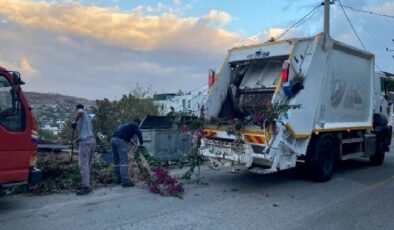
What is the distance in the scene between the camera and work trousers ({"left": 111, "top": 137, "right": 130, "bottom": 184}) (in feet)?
28.5

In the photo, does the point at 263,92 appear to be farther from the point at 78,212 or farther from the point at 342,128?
the point at 78,212

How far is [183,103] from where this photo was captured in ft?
40.3

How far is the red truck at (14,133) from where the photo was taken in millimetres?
6430

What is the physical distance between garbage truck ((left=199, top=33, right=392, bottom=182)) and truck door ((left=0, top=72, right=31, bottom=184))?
3675mm

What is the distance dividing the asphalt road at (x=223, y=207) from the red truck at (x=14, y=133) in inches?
22.9

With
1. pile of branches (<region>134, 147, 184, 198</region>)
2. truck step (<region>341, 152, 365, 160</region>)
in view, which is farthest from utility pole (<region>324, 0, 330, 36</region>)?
pile of branches (<region>134, 147, 184, 198</region>)

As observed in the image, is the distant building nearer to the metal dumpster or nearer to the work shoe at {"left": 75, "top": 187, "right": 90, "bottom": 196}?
the metal dumpster

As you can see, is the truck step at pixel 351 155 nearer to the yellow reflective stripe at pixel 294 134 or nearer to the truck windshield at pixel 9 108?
the yellow reflective stripe at pixel 294 134

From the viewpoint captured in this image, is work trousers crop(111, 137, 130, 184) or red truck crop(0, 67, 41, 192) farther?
work trousers crop(111, 137, 130, 184)

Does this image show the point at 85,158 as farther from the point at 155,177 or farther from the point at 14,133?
the point at 14,133

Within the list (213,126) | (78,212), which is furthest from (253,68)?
(78,212)

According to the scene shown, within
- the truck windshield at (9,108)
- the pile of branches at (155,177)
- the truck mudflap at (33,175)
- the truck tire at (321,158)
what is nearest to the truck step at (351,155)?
the truck tire at (321,158)

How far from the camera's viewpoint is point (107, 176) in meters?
9.05

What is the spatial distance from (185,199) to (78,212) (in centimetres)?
185
